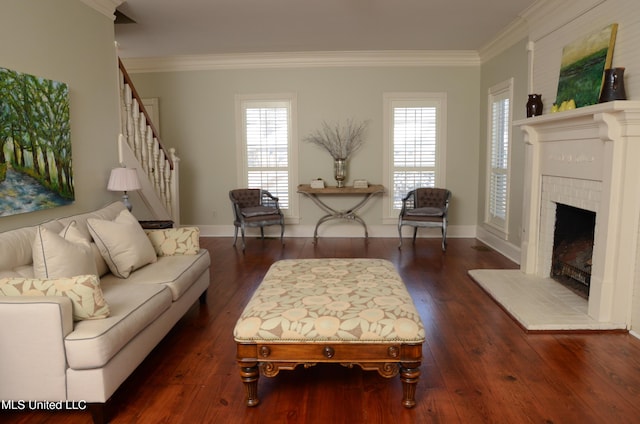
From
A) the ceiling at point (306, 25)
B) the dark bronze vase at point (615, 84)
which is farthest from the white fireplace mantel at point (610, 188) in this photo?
the ceiling at point (306, 25)

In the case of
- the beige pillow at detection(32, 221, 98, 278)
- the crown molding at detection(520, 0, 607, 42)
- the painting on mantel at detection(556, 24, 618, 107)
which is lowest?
the beige pillow at detection(32, 221, 98, 278)

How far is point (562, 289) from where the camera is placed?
13.4 feet

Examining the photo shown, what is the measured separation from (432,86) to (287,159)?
2438mm

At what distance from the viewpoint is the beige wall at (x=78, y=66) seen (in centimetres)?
316

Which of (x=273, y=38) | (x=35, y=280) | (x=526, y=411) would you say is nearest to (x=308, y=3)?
(x=273, y=38)

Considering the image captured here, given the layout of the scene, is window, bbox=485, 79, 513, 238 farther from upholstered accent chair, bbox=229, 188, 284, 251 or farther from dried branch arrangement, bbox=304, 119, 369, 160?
upholstered accent chair, bbox=229, 188, 284, 251

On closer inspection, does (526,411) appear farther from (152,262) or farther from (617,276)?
(152,262)

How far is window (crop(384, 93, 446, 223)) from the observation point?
6871 mm

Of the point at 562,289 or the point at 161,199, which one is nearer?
the point at 562,289

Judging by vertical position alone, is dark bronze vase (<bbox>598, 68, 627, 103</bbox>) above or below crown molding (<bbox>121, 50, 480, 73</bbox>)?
below

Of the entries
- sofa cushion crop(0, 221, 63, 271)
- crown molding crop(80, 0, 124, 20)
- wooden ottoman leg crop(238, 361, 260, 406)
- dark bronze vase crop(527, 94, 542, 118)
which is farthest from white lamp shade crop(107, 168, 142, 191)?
dark bronze vase crop(527, 94, 542, 118)

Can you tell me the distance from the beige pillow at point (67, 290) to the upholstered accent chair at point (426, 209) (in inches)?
179

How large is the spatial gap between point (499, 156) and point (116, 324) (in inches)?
205

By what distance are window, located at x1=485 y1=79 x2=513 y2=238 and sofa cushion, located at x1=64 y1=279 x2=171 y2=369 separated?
14.5ft
